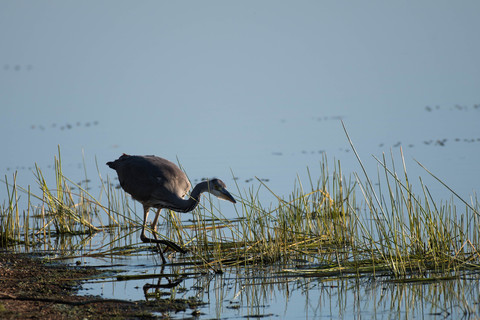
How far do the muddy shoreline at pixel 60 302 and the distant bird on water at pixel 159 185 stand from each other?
1.72 meters

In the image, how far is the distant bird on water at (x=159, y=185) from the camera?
804 cm

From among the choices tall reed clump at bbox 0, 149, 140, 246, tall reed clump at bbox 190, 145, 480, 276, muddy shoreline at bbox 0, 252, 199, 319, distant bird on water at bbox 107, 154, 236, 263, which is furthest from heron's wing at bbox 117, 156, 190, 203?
muddy shoreline at bbox 0, 252, 199, 319

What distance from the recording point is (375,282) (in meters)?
5.91

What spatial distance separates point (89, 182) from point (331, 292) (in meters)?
7.23

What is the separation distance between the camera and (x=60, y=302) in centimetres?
525

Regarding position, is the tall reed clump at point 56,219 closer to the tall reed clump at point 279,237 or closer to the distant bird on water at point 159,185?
the distant bird on water at point 159,185

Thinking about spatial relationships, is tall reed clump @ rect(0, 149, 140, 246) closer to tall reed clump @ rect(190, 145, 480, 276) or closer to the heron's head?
the heron's head

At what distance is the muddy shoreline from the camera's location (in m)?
5.06

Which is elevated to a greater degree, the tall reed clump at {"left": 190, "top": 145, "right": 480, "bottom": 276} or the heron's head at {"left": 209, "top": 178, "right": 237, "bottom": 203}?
the heron's head at {"left": 209, "top": 178, "right": 237, "bottom": 203}

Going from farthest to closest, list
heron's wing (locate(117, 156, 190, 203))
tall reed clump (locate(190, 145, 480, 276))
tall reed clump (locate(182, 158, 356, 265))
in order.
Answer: heron's wing (locate(117, 156, 190, 203)) → tall reed clump (locate(182, 158, 356, 265)) → tall reed clump (locate(190, 145, 480, 276))

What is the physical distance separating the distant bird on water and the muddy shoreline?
1.72 metres

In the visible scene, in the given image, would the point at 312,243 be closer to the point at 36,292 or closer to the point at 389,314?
the point at 389,314

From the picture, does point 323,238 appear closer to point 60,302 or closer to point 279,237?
point 279,237

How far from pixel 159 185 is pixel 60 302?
3.08 meters
